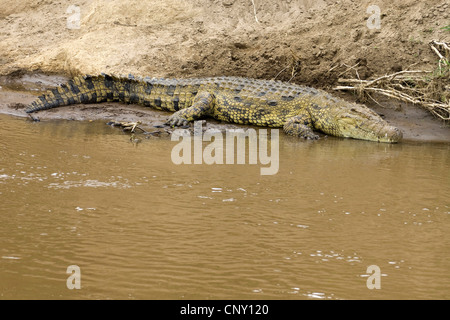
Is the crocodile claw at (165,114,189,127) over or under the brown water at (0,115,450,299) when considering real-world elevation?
over

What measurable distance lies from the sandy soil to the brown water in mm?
2954

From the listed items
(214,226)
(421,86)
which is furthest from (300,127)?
(214,226)


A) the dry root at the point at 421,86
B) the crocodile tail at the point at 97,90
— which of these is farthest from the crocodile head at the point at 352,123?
the crocodile tail at the point at 97,90

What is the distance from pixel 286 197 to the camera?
514 centimetres

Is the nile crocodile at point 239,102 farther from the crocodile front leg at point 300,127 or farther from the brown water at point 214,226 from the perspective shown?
the brown water at point 214,226

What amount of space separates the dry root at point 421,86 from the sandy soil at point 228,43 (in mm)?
207

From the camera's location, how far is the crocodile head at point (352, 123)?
8.25 m

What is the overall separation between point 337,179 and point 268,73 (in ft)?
15.7

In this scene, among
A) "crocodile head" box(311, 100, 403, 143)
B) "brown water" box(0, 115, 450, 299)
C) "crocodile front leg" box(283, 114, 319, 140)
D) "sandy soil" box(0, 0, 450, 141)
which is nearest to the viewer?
"brown water" box(0, 115, 450, 299)

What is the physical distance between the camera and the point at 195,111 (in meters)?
8.86

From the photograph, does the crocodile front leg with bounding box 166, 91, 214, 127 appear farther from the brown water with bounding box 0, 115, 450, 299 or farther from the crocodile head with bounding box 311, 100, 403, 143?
the brown water with bounding box 0, 115, 450, 299

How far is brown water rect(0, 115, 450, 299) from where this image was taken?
3387 millimetres

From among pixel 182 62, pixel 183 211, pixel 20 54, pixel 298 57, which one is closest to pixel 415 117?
pixel 298 57

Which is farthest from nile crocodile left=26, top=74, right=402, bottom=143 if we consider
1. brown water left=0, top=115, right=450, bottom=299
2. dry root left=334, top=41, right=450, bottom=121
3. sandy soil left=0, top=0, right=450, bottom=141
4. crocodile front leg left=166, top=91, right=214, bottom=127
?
brown water left=0, top=115, right=450, bottom=299
